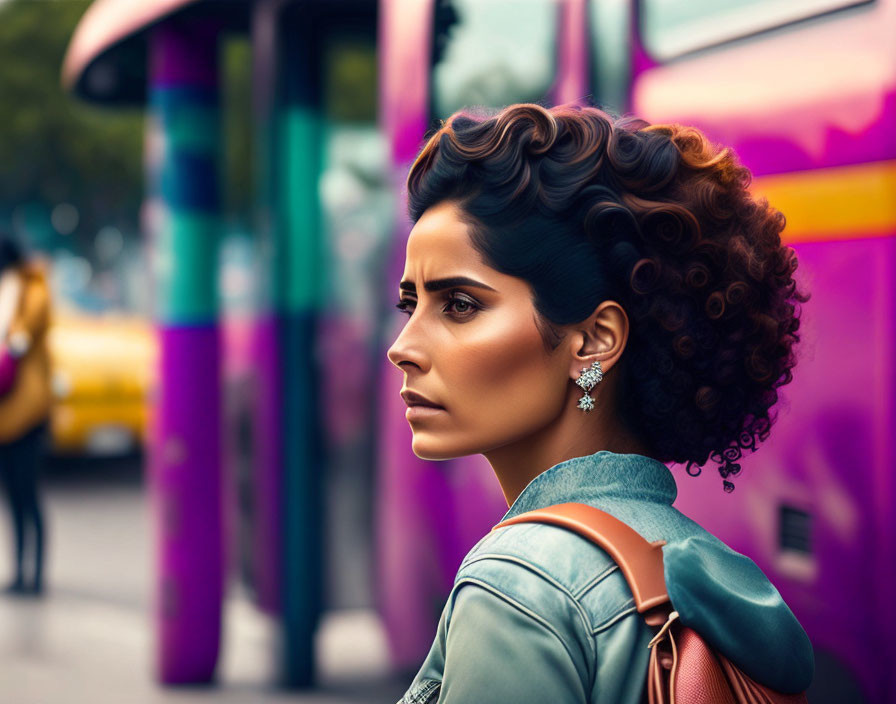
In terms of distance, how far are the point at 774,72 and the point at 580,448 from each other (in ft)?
3.57

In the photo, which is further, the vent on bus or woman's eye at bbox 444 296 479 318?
the vent on bus

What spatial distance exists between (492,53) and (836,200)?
47.7 inches

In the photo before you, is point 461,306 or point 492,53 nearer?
point 461,306

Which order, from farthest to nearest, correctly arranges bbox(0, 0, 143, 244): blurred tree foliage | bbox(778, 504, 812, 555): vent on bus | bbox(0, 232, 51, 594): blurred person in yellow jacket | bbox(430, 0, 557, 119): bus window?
bbox(0, 0, 143, 244): blurred tree foliage, bbox(0, 232, 51, 594): blurred person in yellow jacket, bbox(430, 0, 557, 119): bus window, bbox(778, 504, 812, 555): vent on bus

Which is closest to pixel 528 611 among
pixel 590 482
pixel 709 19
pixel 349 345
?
pixel 590 482

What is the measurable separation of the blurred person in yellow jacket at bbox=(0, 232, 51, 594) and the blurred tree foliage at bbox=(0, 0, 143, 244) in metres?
14.7

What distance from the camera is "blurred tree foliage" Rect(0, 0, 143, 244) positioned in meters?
21.1

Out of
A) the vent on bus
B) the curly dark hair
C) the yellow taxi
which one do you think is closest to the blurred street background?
the vent on bus

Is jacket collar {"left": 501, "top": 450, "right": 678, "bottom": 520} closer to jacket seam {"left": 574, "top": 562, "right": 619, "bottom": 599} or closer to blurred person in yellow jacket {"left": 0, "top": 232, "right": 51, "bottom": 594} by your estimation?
jacket seam {"left": 574, "top": 562, "right": 619, "bottom": 599}

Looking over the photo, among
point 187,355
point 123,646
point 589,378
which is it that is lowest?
point 123,646

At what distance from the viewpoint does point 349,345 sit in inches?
158

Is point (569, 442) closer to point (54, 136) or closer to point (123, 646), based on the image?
point (123, 646)

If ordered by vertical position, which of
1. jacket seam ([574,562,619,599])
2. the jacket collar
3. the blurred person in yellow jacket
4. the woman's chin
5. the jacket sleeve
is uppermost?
the woman's chin

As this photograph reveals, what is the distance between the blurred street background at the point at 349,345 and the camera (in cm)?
197
